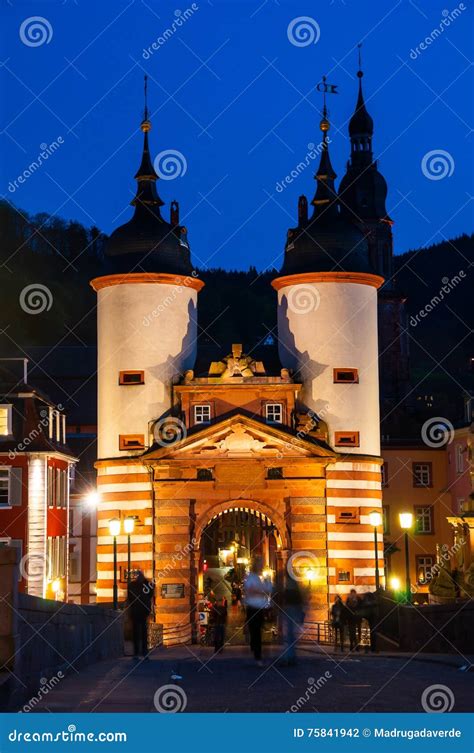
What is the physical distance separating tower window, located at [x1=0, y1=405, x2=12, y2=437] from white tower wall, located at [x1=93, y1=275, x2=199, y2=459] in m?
3.73

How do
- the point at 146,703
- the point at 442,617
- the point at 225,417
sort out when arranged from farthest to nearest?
the point at 225,417 < the point at 442,617 < the point at 146,703

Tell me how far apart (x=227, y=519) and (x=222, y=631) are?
51.7 m

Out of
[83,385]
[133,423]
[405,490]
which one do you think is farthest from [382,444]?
[133,423]

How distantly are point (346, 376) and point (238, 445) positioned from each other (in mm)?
5911

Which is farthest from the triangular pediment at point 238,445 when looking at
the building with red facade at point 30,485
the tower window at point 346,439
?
the building with red facade at point 30,485

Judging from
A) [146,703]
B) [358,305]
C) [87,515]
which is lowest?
[146,703]

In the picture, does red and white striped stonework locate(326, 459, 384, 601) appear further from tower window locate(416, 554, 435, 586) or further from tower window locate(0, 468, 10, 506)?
tower window locate(416, 554, 435, 586)

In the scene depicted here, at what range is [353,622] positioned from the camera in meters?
39.6

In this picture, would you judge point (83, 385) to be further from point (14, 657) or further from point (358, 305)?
point (14, 657)

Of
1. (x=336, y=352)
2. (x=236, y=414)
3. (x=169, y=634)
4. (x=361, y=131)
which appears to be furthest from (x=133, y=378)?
(x=361, y=131)

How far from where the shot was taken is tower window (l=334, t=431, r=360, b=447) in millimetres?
56656

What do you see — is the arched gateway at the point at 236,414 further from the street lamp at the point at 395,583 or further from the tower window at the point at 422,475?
the tower window at the point at 422,475

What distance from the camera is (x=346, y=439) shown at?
56750 mm

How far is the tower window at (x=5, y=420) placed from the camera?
2287 inches
